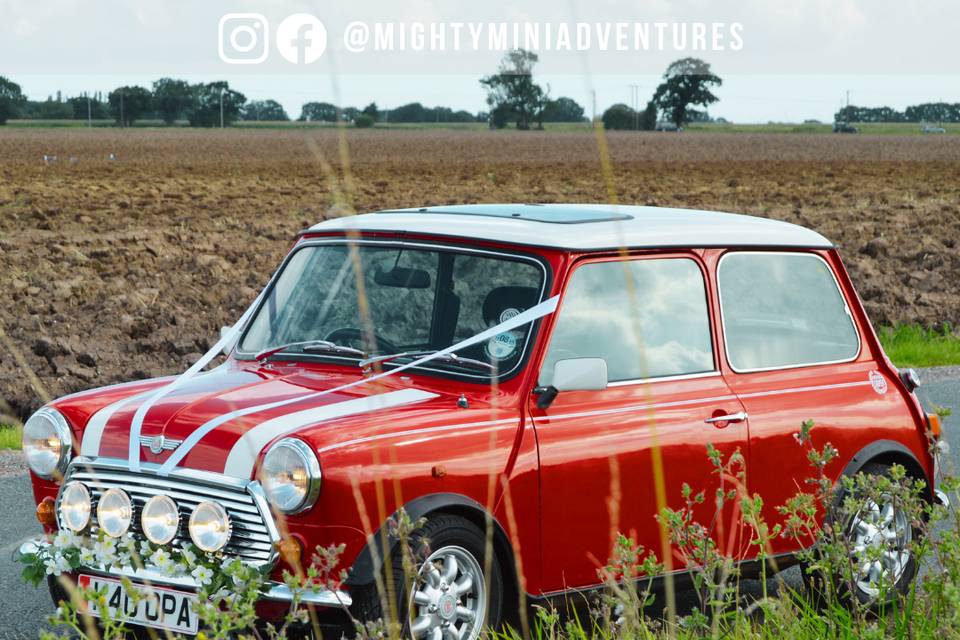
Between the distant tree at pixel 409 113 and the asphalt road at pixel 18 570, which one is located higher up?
the distant tree at pixel 409 113

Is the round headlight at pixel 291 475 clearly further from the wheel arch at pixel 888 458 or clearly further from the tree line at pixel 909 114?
the tree line at pixel 909 114

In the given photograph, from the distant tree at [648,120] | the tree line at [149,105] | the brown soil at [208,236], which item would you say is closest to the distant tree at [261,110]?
the tree line at [149,105]

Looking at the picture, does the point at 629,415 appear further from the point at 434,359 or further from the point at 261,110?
the point at 261,110

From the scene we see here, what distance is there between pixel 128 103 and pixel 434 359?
144 meters

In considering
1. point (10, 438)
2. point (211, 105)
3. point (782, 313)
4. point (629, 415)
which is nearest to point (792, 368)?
point (782, 313)

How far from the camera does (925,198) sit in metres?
29.4

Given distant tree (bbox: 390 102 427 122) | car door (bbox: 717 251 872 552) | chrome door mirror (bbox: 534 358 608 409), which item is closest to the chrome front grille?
chrome door mirror (bbox: 534 358 608 409)

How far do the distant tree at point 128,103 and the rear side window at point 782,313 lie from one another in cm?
14028

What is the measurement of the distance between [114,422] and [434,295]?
136 centimetres

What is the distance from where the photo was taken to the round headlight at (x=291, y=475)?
4.36 meters

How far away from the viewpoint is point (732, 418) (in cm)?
559

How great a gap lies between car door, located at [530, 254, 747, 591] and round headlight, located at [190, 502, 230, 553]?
1.16 meters

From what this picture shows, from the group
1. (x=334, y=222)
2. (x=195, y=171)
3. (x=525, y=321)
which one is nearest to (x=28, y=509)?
(x=334, y=222)

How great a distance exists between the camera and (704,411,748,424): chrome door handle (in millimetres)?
5516
